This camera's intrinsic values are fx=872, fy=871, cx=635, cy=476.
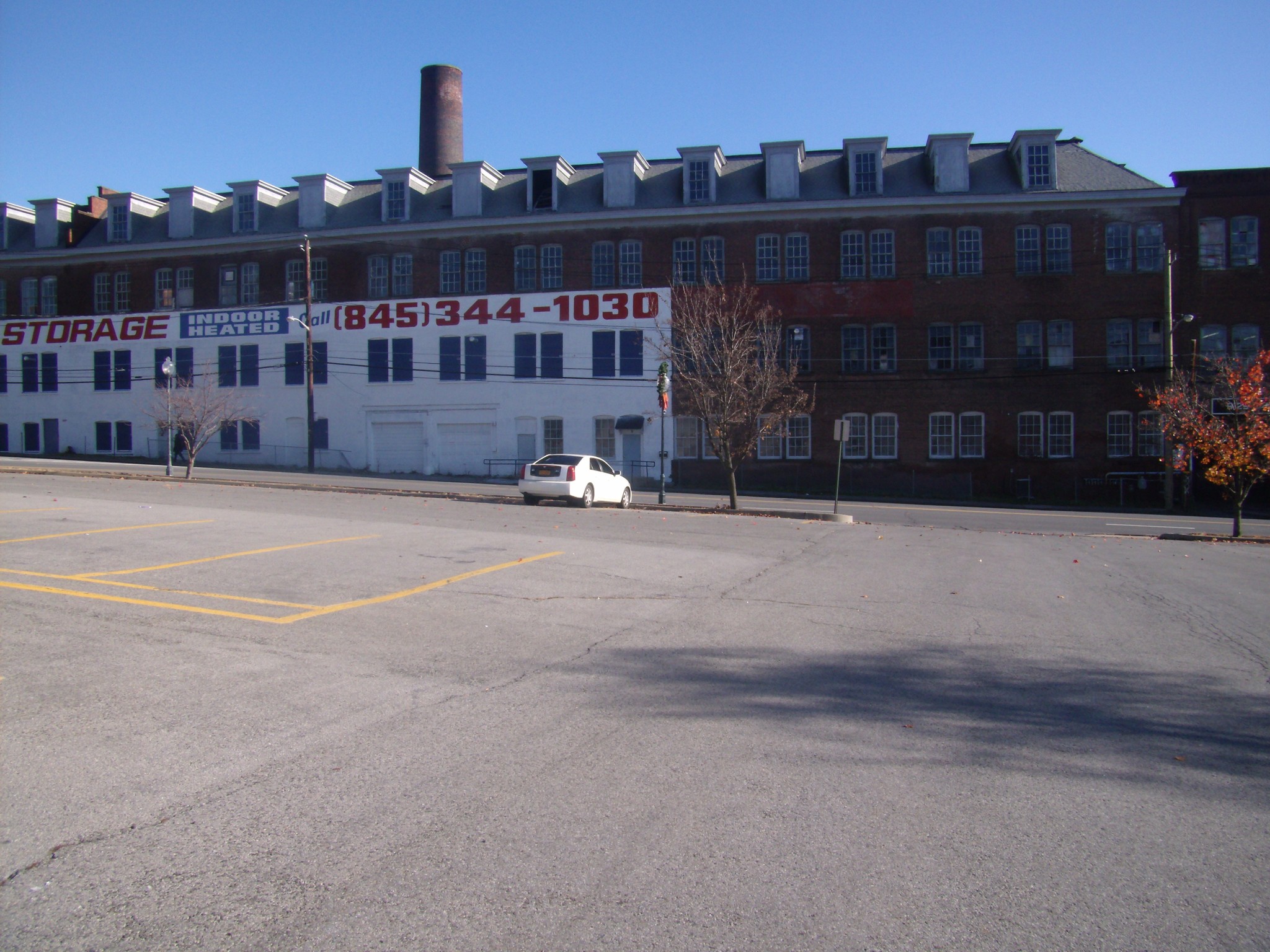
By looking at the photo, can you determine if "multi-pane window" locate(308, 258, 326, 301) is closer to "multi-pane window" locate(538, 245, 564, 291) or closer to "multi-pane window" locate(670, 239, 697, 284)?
"multi-pane window" locate(538, 245, 564, 291)

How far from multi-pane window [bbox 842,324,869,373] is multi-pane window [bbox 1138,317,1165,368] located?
38.3ft

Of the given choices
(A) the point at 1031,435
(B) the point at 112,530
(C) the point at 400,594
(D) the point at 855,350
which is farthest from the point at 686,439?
(C) the point at 400,594

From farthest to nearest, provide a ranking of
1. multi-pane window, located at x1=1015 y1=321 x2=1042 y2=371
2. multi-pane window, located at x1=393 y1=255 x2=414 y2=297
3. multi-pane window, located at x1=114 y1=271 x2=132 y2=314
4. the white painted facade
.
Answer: multi-pane window, located at x1=114 y1=271 x2=132 y2=314 → multi-pane window, located at x1=393 y1=255 x2=414 y2=297 → the white painted facade → multi-pane window, located at x1=1015 y1=321 x2=1042 y2=371

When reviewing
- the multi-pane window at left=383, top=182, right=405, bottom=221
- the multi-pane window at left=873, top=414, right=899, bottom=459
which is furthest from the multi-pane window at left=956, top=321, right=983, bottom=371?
the multi-pane window at left=383, top=182, right=405, bottom=221

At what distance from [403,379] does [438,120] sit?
16.6 m

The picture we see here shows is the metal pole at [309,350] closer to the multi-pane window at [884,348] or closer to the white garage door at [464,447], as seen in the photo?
the white garage door at [464,447]

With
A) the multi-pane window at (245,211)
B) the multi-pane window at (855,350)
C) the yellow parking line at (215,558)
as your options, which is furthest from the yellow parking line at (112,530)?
the multi-pane window at (245,211)

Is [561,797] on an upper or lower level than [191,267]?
lower

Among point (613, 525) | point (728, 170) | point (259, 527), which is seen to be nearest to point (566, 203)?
point (728, 170)

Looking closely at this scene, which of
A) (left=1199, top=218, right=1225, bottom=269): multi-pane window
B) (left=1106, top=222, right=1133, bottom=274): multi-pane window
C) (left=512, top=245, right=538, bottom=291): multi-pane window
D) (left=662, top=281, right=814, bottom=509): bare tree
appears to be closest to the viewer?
(left=662, top=281, right=814, bottom=509): bare tree

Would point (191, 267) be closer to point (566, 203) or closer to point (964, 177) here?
point (566, 203)

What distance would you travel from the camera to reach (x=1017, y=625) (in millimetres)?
9203

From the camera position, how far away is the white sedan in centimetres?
2359

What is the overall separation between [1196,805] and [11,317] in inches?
2408
